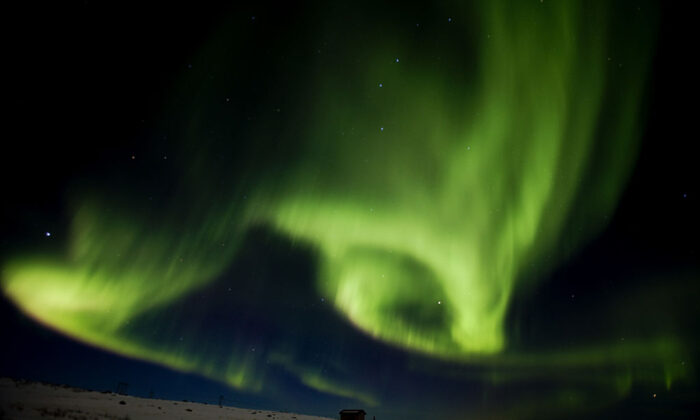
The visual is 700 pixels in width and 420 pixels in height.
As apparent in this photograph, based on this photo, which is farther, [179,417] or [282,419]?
[282,419]

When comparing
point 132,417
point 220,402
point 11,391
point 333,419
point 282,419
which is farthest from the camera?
point 333,419

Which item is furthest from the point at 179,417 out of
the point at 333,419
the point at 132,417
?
the point at 333,419

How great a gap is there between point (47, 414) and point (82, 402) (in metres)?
8.87

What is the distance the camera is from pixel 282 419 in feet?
120

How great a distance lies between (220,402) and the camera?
4538 centimetres

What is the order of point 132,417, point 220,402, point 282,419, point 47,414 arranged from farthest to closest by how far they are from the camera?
point 220,402 → point 282,419 → point 132,417 → point 47,414

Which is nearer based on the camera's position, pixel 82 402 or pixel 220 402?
pixel 82 402

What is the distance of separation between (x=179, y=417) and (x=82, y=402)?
22.6 feet

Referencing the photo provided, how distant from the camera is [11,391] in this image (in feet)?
82.1

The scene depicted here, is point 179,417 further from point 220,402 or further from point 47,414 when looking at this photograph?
point 220,402

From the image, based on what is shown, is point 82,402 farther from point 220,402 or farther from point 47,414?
point 220,402

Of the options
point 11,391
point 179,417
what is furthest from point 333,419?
point 11,391

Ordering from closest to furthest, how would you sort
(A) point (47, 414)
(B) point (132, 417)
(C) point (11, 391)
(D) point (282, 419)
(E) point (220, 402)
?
(A) point (47, 414), (B) point (132, 417), (C) point (11, 391), (D) point (282, 419), (E) point (220, 402)

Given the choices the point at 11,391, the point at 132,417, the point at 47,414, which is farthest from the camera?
the point at 11,391
